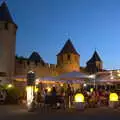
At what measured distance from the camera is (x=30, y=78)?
18.2 meters

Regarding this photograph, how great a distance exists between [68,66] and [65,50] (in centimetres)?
293

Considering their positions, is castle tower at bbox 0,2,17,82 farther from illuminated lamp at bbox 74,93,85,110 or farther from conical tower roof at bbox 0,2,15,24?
illuminated lamp at bbox 74,93,85,110

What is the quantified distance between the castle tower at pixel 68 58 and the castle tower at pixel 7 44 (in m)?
15.0

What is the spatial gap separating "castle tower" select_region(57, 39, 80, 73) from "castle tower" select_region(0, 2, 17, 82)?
49.2 ft

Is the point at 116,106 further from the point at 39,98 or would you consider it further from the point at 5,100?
the point at 5,100

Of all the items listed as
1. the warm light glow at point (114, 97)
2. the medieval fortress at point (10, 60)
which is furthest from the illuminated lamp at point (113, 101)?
the medieval fortress at point (10, 60)

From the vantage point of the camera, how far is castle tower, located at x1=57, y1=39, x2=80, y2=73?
5422cm

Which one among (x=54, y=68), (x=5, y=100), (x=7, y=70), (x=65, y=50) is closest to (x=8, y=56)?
(x=7, y=70)

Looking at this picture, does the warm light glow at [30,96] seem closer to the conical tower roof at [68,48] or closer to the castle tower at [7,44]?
the castle tower at [7,44]

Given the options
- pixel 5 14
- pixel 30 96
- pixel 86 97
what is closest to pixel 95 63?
pixel 5 14

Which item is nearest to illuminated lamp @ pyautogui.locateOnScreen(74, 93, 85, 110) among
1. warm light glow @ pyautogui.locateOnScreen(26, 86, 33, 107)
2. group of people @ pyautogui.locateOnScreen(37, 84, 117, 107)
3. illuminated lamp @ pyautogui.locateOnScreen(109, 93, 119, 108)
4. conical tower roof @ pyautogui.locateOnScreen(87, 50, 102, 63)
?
group of people @ pyautogui.locateOnScreen(37, 84, 117, 107)

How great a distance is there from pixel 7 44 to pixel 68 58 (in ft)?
57.4

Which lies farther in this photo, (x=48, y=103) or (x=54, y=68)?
(x=54, y=68)

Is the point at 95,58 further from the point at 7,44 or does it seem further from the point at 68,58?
the point at 7,44
